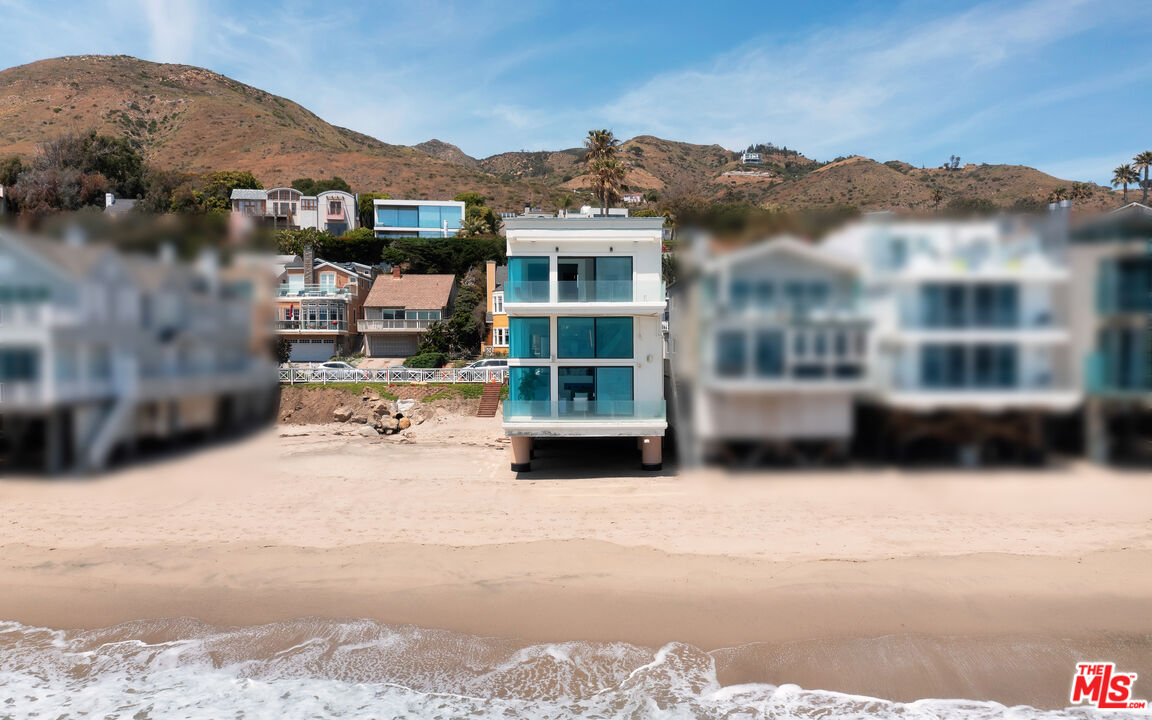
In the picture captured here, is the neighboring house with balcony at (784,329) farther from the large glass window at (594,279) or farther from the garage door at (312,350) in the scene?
the garage door at (312,350)

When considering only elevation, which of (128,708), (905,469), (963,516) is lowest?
(128,708)

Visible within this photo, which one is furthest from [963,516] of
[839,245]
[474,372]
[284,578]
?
[474,372]

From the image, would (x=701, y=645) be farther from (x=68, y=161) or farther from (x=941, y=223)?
(x=68, y=161)

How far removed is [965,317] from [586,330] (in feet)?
20.0

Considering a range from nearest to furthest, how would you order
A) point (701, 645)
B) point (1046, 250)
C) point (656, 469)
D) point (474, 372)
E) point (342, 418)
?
1. point (1046, 250)
2. point (701, 645)
3. point (656, 469)
4. point (342, 418)
5. point (474, 372)

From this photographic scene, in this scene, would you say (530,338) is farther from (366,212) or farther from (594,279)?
(366,212)

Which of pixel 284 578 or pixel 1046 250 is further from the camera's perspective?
pixel 284 578

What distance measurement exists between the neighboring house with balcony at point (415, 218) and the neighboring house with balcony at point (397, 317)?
1648 centimetres

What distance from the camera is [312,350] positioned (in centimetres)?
1883

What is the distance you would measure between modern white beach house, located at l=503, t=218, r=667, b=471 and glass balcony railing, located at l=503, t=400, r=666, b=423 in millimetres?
16

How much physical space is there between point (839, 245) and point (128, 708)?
23.3 ft

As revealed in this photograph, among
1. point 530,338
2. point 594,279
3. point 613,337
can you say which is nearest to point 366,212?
point 530,338

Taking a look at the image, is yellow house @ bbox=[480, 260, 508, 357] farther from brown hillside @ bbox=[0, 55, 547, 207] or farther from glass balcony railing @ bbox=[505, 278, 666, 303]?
brown hillside @ bbox=[0, 55, 547, 207]

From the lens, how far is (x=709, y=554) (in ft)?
23.6
